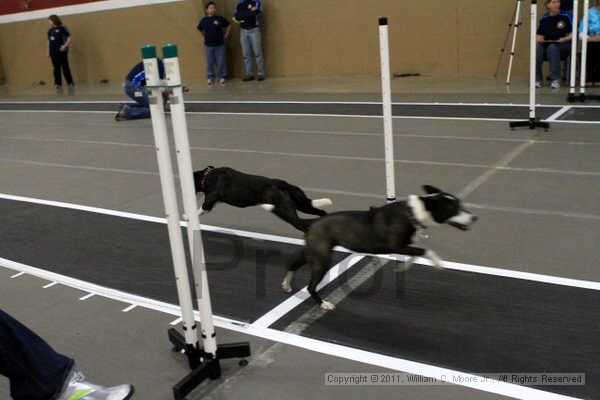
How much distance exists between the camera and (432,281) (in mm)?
4129

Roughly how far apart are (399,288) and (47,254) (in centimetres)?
293

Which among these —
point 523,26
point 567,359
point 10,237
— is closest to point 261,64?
point 523,26

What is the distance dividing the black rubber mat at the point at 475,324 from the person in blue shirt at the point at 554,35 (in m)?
7.70

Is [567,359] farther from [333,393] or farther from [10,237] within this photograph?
[10,237]

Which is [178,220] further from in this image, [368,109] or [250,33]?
[250,33]

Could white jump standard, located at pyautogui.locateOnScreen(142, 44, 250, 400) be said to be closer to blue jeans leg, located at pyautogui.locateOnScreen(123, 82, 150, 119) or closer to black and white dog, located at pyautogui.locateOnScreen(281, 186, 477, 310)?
black and white dog, located at pyautogui.locateOnScreen(281, 186, 477, 310)

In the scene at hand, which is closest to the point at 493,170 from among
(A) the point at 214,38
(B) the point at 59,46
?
(A) the point at 214,38

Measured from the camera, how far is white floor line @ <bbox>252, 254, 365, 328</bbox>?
3764 mm

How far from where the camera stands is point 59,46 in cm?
1800

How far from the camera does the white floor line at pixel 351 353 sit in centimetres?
292

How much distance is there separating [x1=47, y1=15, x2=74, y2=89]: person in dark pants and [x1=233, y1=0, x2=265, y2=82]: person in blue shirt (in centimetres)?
592

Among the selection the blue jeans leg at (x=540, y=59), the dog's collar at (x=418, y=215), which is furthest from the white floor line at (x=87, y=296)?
the blue jeans leg at (x=540, y=59)

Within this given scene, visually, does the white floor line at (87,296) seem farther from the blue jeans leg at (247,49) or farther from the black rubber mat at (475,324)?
the blue jeans leg at (247,49)

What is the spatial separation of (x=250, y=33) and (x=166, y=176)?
1252cm
